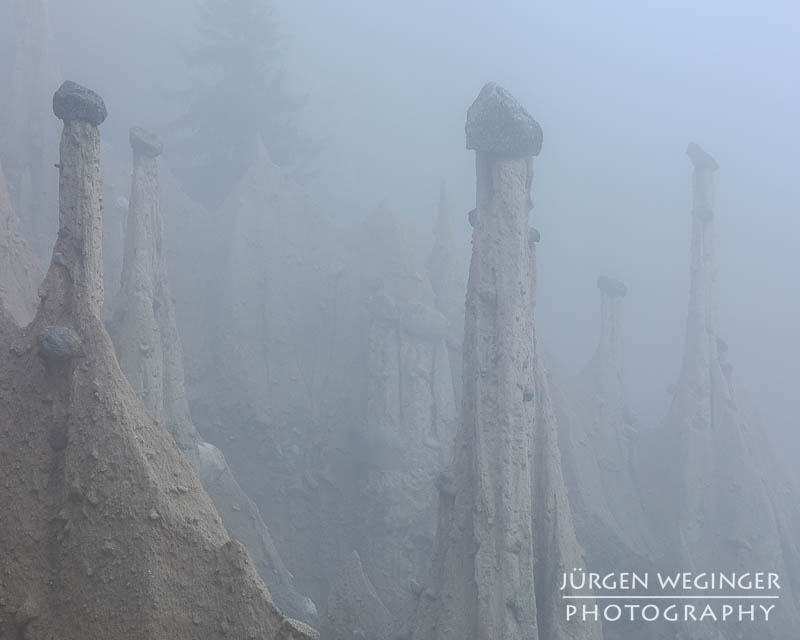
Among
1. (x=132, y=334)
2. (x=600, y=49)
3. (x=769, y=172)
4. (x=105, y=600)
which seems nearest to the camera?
(x=105, y=600)

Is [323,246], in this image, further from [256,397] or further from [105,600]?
[105,600]

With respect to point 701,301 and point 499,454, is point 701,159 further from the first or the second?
point 499,454

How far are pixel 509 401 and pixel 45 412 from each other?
6149 mm

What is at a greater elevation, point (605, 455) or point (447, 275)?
point (447, 275)

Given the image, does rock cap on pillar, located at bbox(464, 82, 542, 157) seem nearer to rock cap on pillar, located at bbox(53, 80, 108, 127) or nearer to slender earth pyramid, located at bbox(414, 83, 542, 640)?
slender earth pyramid, located at bbox(414, 83, 542, 640)

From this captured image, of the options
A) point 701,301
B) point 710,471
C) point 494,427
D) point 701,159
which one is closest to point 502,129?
point 494,427

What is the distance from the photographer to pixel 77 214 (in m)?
8.10

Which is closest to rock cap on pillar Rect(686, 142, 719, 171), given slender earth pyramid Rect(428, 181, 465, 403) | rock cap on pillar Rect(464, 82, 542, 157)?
slender earth pyramid Rect(428, 181, 465, 403)

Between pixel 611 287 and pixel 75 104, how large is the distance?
1698cm

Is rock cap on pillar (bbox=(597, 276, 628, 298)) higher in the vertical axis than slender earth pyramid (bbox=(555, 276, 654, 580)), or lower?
higher

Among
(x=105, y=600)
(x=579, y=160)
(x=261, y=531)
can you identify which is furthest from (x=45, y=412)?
(x=579, y=160)

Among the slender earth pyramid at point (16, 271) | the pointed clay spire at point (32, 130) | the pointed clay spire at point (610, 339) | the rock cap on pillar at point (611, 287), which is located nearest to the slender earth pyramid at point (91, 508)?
the slender earth pyramid at point (16, 271)

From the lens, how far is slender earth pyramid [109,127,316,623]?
13297 mm

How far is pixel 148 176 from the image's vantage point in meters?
15.1
